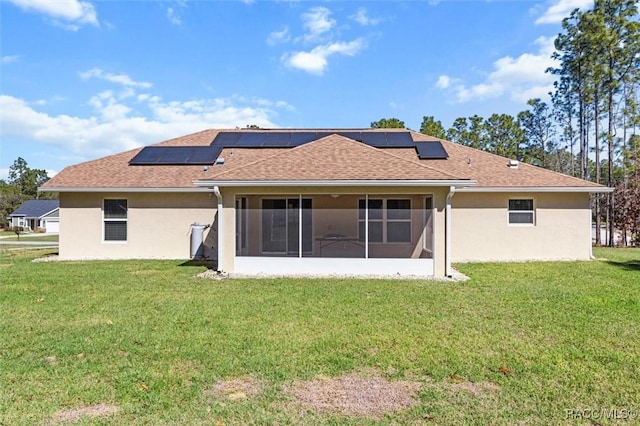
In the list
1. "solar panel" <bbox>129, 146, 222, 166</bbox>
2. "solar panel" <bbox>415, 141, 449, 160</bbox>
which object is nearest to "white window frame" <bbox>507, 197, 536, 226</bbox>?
"solar panel" <bbox>415, 141, 449, 160</bbox>

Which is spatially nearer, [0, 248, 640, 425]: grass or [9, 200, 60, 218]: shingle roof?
[0, 248, 640, 425]: grass

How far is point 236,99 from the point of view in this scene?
24469 millimetres

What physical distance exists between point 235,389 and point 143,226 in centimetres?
1168

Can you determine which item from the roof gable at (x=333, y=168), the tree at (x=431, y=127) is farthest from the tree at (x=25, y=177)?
the roof gable at (x=333, y=168)

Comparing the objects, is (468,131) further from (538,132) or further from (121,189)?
(121,189)

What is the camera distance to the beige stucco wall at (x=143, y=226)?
1396cm

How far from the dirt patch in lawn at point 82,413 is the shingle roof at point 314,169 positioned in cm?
717

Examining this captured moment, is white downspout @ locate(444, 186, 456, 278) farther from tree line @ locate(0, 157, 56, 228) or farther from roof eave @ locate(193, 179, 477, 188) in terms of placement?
tree line @ locate(0, 157, 56, 228)

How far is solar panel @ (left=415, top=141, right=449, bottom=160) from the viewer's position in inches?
599

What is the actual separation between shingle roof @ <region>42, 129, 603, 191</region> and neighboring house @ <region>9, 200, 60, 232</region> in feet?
134

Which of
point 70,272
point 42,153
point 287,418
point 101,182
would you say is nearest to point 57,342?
point 287,418

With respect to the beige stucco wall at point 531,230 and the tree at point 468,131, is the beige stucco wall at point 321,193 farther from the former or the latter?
the tree at point 468,131

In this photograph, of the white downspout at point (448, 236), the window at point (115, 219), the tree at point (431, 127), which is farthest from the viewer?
the tree at point (431, 127)

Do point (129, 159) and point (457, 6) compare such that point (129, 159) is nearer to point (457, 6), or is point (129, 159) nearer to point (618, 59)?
point (457, 6)
